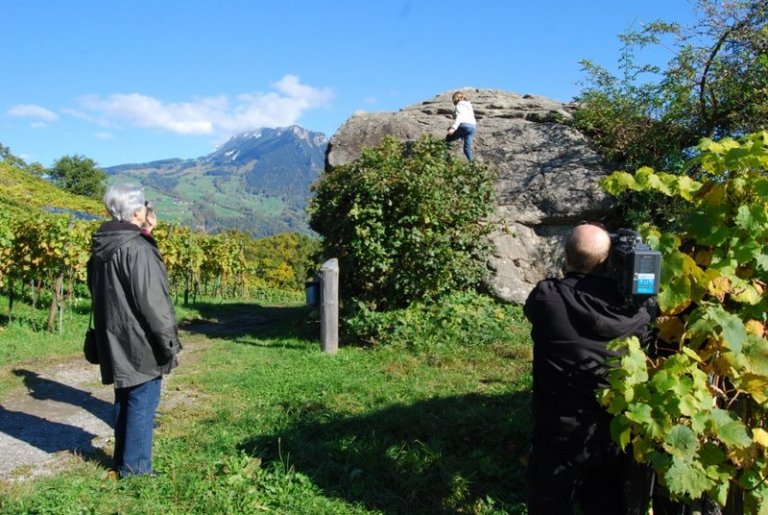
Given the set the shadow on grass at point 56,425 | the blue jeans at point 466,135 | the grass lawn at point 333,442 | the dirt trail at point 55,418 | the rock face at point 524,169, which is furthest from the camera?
the blue jeans at point 466,135

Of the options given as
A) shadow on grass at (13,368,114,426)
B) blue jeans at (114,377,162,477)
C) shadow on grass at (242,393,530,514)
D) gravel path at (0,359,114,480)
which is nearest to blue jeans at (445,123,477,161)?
shadow on grass at (242,393,530,514)

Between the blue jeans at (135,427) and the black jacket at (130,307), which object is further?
the blue jeans at (135,427)

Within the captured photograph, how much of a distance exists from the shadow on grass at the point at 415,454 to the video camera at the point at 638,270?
6.34 feet

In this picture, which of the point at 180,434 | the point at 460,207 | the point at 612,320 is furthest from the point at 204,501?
the point at 460,207

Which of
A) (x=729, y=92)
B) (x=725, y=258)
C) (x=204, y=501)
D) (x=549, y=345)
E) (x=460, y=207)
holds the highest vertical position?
(x=729, y=92)

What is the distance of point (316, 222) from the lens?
10.4 meters

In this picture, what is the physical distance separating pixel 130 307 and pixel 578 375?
2.85 meters

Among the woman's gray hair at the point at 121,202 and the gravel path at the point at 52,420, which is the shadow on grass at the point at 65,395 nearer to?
the gravel path at the point at 52,420

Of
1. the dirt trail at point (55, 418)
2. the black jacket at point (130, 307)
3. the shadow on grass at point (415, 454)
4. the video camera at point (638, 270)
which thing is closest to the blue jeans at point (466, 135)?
the dirt trail at point (55, 418)

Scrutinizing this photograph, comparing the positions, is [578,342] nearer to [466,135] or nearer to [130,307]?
[130,307]

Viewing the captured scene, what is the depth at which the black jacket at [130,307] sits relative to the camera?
13.0 ft

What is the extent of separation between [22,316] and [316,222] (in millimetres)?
5226

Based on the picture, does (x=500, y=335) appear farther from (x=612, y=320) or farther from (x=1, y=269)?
(x=1, y=269)

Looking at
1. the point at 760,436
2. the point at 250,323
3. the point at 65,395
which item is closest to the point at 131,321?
the point at 65,395
